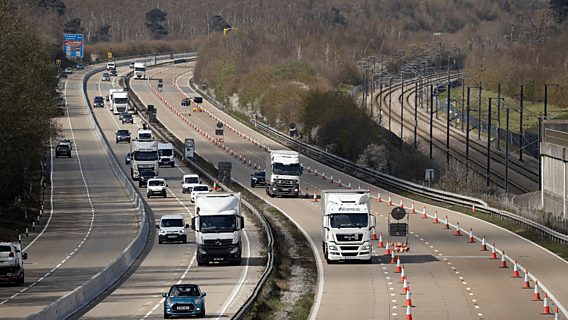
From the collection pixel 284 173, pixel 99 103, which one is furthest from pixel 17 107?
pixel 99 103

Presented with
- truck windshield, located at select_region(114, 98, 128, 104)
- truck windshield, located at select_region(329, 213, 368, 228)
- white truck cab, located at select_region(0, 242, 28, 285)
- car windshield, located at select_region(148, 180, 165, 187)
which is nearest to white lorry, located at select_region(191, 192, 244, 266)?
truck windshield, located at select_region(329, 213, 368, 228)

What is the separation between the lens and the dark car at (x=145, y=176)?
335 ft

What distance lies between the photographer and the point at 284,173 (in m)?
87.9

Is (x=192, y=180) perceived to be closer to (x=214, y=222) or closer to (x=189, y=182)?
(x=189, y=182)

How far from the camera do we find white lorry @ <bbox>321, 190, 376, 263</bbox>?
55.2 metres

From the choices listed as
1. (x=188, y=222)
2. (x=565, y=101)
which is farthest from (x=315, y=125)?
(x=188, y=222)

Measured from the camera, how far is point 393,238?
64.9m

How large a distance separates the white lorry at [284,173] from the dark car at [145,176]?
50.8ft

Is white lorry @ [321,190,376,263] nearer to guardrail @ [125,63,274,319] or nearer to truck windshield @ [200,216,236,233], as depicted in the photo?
guardrail @ [125,63,274,319]

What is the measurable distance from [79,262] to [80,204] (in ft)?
112

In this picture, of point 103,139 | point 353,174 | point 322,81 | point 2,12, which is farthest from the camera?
point 322,81

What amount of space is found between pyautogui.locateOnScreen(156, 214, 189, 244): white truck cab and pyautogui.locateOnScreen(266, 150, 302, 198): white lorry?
19326 mm

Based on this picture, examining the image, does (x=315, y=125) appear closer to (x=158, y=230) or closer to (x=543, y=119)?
(x=543, y=119)

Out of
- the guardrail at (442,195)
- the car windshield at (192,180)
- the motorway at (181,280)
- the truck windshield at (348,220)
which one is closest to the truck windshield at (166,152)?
the guardrail at (442,195)
